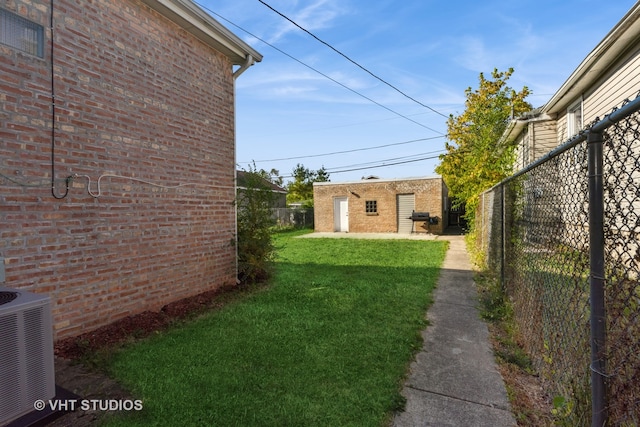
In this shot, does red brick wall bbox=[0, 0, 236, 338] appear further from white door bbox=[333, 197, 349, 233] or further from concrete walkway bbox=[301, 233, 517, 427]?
white door bbox=[333, 197, 349, 233]

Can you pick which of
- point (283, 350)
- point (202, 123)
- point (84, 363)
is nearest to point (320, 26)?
point (202, 123)

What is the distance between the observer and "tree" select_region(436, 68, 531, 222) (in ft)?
37.6

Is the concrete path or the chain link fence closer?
the chain link fence

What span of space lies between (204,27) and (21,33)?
7.85 feet

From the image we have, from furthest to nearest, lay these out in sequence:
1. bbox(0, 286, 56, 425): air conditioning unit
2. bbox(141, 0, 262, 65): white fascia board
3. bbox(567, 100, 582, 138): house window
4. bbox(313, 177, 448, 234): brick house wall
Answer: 1. bbox(313, 177, 448, 234): brick house wall
2. bbox(567, 100, 582, 138): house window
3. bbox(141, 0, 262, 65): white fascia board
4. bbox(0, 286, 56, 425): air conditioning unit

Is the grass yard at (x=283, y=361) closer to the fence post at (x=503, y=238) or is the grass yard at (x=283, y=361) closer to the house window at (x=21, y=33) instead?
the fence post at (x=503, y=238)

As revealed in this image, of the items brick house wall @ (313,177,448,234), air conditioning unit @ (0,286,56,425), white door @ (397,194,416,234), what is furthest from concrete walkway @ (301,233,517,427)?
white door @ (397,194,416,234)

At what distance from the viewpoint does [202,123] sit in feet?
16.9

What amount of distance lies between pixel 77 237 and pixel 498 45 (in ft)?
35.9

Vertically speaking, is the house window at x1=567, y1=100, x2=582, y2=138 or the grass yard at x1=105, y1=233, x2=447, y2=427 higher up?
the house window at x1=567, y1=100, x2=582, y2=138

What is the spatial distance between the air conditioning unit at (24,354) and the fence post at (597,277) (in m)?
3.01

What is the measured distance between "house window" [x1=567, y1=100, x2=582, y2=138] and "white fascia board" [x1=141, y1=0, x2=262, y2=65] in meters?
8.77

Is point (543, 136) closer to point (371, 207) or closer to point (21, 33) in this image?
point (371, 207)

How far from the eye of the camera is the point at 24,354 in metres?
1.91
